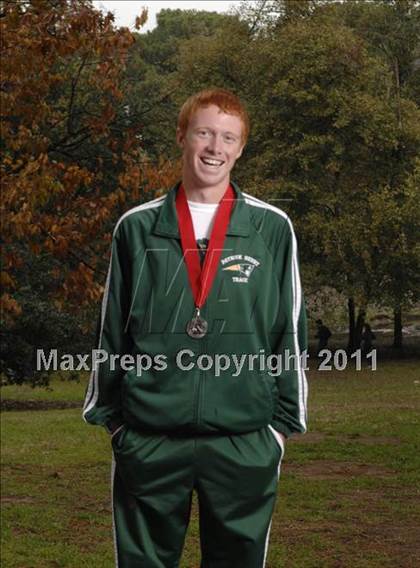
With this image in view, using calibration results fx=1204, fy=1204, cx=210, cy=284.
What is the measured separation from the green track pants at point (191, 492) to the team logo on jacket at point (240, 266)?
54cm

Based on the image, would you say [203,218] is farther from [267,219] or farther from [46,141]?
[46,141]

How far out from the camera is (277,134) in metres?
34.0

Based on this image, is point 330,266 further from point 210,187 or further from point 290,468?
point 210,187

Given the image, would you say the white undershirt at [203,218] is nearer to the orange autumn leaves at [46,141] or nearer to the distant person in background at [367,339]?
the orange autumn leaves at [46,141]

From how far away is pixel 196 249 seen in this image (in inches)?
158

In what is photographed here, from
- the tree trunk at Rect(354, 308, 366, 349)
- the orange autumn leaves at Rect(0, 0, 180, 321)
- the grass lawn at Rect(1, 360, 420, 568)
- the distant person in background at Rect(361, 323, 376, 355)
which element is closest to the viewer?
the grass lawn at Rect(1, 360, 420, 568)

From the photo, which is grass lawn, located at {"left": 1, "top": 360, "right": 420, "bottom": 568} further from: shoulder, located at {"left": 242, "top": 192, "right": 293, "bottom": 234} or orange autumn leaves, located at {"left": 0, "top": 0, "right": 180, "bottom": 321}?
shoulder, located at {"left": 242, "top": 192, "right": 293, "bottom": 234}

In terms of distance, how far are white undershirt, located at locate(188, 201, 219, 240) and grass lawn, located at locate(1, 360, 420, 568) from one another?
459 cm

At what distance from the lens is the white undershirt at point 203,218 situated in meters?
4.05

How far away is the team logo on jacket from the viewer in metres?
3.98

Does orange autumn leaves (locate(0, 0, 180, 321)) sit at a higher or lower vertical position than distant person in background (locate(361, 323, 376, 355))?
higher

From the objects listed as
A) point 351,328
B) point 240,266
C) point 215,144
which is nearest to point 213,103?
point 215,144

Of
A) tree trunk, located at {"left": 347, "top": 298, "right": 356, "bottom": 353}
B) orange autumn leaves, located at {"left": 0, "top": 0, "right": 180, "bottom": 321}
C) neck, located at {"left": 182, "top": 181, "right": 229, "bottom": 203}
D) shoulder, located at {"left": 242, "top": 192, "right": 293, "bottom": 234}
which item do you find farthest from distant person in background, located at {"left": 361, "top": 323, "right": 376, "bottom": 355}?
neck, located at {"left": 182, "top": 181, "right": 229, "bottom": 203}

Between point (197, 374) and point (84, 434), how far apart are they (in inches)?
573
